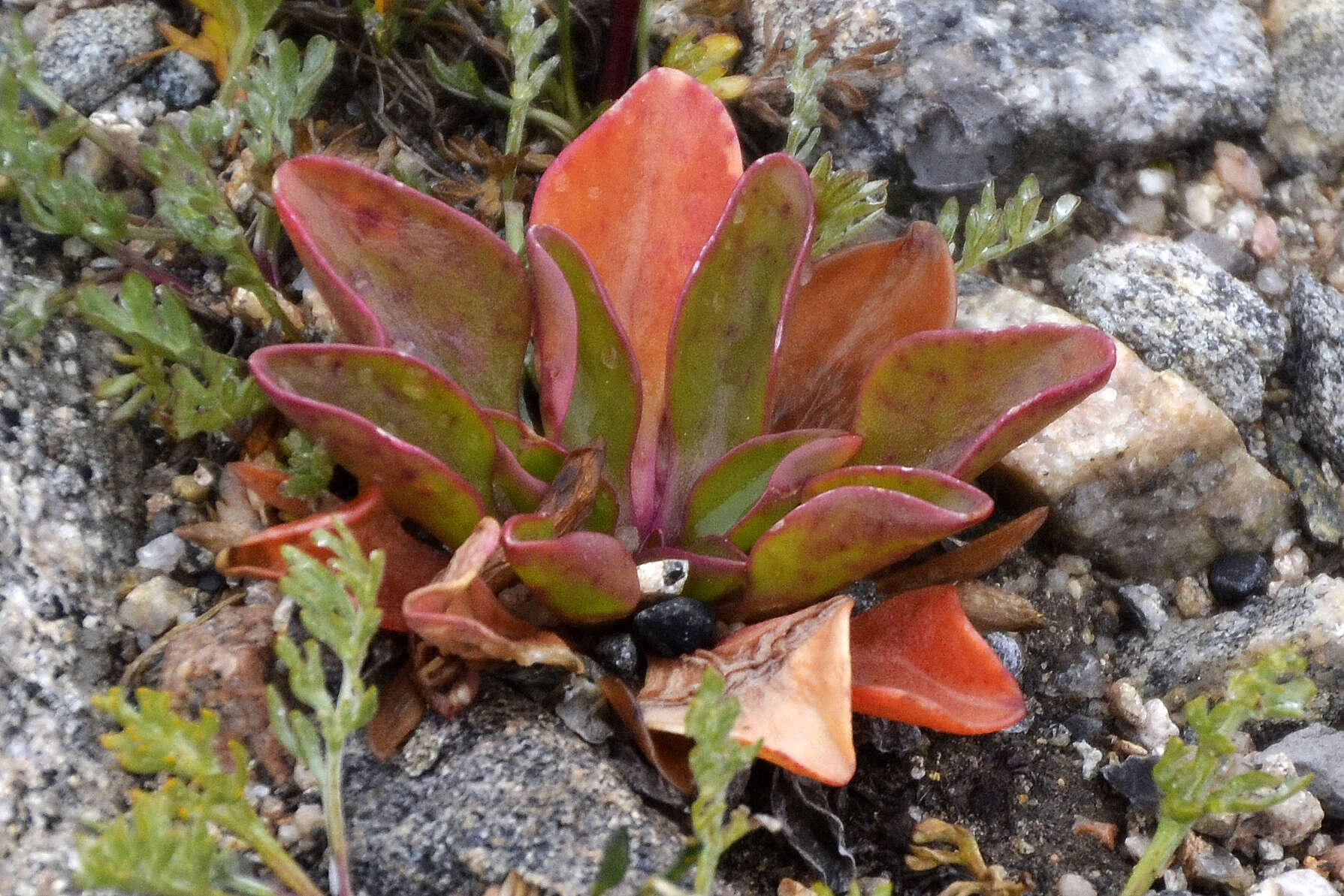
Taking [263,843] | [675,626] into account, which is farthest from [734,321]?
[263,843]

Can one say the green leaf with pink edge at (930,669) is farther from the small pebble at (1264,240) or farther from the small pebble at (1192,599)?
the small pebble at (1264,240)

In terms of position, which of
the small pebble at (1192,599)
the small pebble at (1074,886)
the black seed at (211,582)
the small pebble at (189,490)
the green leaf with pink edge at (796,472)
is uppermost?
the green leaf with pink edge at (796,472)

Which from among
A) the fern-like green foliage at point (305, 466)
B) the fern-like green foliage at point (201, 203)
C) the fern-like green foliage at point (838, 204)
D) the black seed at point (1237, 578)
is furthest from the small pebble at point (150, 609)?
the black seed at point (1237, 578)

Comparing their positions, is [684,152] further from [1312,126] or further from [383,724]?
[1312,126]

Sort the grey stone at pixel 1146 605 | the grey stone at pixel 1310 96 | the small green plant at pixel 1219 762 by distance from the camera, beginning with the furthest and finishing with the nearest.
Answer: the grey stone at pixel 1310 96, the grey stone at pixel 1146 605, the small green plant at pixel 1219 762

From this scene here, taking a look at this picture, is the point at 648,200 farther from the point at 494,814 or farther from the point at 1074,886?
the point at 1074,886

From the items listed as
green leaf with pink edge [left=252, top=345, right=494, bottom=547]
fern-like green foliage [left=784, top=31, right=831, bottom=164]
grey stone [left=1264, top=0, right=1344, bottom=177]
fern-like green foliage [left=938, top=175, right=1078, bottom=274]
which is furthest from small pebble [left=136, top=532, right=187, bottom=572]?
grey stone [left=1264, top=0, right=1344, bottom=177]
